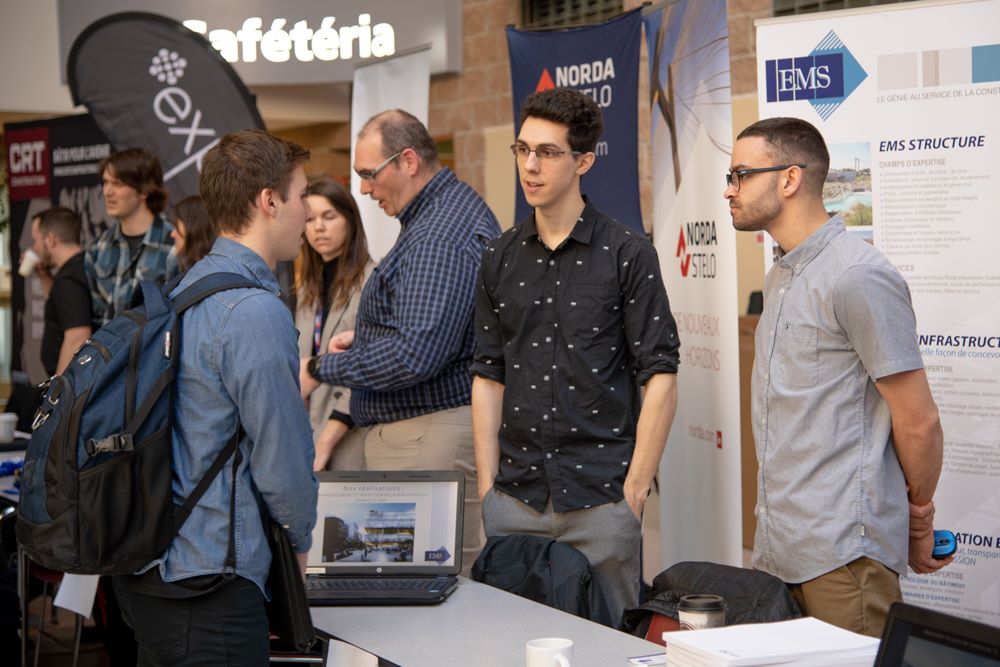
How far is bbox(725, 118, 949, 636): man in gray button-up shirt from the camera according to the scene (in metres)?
2.27

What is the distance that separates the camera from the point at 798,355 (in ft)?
7.78

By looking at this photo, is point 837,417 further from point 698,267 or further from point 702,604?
point 698,267

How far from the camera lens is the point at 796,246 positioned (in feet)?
8.03

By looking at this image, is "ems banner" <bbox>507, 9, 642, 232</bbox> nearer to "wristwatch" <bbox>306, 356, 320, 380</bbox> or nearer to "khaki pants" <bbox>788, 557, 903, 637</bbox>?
"wristwatch" <bbox>306, 356, 320, 380</bbox>

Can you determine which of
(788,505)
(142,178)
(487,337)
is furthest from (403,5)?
(788,505)

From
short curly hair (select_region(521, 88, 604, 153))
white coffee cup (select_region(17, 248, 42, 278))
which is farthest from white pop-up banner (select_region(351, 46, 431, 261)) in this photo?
white coffee cup (select_region(17, 248, 42, 278))

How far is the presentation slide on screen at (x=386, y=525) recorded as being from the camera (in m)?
2.56

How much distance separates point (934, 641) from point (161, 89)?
509cm

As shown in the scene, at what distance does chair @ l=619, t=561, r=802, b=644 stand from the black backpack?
819 mm

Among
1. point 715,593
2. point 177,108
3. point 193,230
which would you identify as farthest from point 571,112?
point 177,108

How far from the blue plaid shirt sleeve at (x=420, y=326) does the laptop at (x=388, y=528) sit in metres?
0.40

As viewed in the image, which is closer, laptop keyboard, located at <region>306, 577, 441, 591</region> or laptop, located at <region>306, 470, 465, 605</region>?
laptop keyboard, located at <region>306, 577, 441, 591</region>

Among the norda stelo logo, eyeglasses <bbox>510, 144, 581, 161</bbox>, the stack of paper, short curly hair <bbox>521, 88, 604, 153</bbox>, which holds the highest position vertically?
the norda stelo logo

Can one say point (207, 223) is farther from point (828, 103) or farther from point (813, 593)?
point (813, 593)
